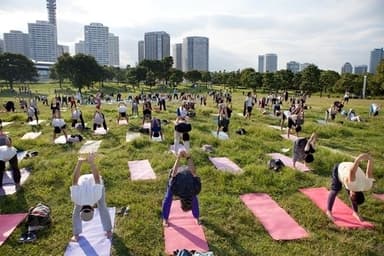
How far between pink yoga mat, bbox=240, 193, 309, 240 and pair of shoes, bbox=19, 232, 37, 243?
4.11 metres

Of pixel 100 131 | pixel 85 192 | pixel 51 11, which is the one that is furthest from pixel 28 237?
pixel 51 11

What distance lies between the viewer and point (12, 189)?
25.4 feet

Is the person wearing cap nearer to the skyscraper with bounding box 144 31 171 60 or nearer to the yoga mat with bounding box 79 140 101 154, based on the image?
the yoga mat with bounding box 79 140 101 154

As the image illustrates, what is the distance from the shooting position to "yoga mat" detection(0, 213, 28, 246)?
5.66m

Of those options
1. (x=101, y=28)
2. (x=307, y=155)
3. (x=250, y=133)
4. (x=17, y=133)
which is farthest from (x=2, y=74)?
(x=101, y=28)

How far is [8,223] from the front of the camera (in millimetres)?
6113

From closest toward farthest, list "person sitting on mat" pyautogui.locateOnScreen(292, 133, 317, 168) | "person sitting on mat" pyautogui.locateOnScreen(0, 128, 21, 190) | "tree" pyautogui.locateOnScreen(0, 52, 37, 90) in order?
"person sitting on mat" pyautogui.locateOnScreen(0, 128, 21, 190)
"person sitting on mat" pyautogui.locateOnScreen(292, 133, 317, 168)
"tree" pyautogui.locateOnScreen(0, 52, 37, 90)

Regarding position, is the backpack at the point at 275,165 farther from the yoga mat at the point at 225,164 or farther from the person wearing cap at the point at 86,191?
the person wearing cap at the point at 86,191

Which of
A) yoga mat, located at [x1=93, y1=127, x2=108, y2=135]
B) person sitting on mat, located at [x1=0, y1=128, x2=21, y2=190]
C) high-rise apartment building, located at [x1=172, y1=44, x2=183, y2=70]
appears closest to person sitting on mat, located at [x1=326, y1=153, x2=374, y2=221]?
person sitting on mat, located at [x1=0, y1=128, x2=21, y2=190]

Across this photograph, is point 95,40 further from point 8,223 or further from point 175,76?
point 8,223

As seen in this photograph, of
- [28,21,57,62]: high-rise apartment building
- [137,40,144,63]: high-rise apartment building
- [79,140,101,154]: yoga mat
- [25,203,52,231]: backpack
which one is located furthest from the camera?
[28,21,57,62]: high-rise apartment building

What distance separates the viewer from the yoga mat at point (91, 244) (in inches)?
199

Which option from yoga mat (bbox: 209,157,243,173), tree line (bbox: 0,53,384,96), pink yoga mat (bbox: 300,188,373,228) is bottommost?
pink yoga mat (bbox: 300,188,373,228)

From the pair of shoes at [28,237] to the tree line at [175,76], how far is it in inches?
2000
